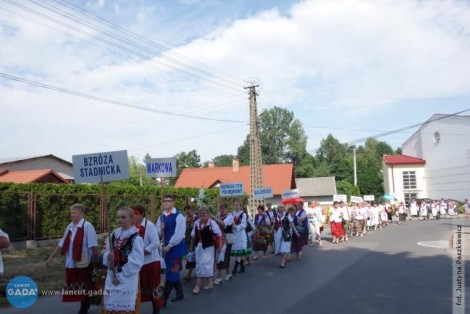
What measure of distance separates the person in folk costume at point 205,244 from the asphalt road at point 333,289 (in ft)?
1.29

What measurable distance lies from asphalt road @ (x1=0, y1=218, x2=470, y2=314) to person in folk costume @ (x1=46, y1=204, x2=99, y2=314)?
92 cm

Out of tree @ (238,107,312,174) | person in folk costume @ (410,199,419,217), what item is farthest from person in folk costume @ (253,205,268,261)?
tree @ (238,107,312,174)

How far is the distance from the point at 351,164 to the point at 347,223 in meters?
65.0

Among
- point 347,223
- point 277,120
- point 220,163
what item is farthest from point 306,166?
point 347,223

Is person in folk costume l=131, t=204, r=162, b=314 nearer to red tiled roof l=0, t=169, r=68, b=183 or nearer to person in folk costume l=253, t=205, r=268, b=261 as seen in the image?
person in folk costume l=253, t=205, r=268, b=261

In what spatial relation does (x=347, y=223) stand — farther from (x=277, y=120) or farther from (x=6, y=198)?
(x=277, y=120)

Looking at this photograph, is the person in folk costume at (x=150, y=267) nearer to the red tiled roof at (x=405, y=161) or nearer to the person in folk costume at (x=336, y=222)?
the person in folk costume at (x=336, y=222)

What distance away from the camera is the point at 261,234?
45.2ft

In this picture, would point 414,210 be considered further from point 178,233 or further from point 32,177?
point 178,233

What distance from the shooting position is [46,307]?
793 centimetres

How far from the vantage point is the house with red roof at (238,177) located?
4862 centimetres

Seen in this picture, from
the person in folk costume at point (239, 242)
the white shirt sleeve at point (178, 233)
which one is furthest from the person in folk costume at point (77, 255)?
the person in folk costume at point (239, 242)

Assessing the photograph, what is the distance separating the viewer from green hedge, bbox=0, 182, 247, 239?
52.1ft

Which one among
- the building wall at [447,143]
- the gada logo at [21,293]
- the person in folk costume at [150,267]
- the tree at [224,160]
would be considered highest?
the tree at [224,160]
